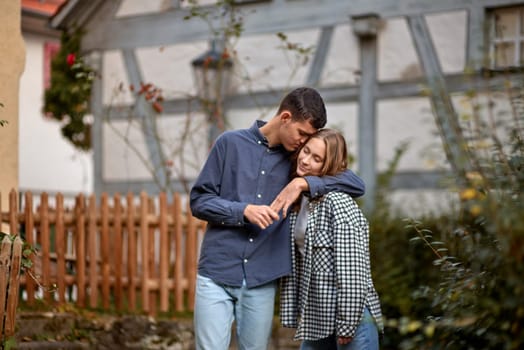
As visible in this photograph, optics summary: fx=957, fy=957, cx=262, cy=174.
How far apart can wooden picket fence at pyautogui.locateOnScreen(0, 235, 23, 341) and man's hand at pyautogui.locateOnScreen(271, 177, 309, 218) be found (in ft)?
4.59

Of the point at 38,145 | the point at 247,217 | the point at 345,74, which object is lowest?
the point at 247,217

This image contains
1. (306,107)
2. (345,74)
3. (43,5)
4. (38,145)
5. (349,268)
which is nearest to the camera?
(349,268)

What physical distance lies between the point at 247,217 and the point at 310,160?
38 cm

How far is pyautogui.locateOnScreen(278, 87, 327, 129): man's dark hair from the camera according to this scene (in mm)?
4168

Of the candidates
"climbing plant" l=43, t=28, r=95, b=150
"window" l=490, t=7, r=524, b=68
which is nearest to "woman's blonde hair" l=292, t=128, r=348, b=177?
"window" l=490, t=7, r=524, b=68

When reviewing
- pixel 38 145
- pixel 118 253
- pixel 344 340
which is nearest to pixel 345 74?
pixel 118 253

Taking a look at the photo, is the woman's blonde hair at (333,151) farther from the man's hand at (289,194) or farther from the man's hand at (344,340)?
the man's hand at (344,340)

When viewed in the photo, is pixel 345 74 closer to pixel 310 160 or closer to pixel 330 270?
pixel 310 160

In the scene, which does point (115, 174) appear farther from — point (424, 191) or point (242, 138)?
point (242, 138)

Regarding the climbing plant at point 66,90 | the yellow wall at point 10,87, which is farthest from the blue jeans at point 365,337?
the climbing plant at point 66,90

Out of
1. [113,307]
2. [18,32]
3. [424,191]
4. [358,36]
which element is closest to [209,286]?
[18,32]

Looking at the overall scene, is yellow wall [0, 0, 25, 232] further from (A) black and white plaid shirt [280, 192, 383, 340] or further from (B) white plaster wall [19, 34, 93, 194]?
(B) white plaster wall [19, 34, 93, 194]

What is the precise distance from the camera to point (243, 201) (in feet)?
14.1

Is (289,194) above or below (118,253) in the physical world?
above
